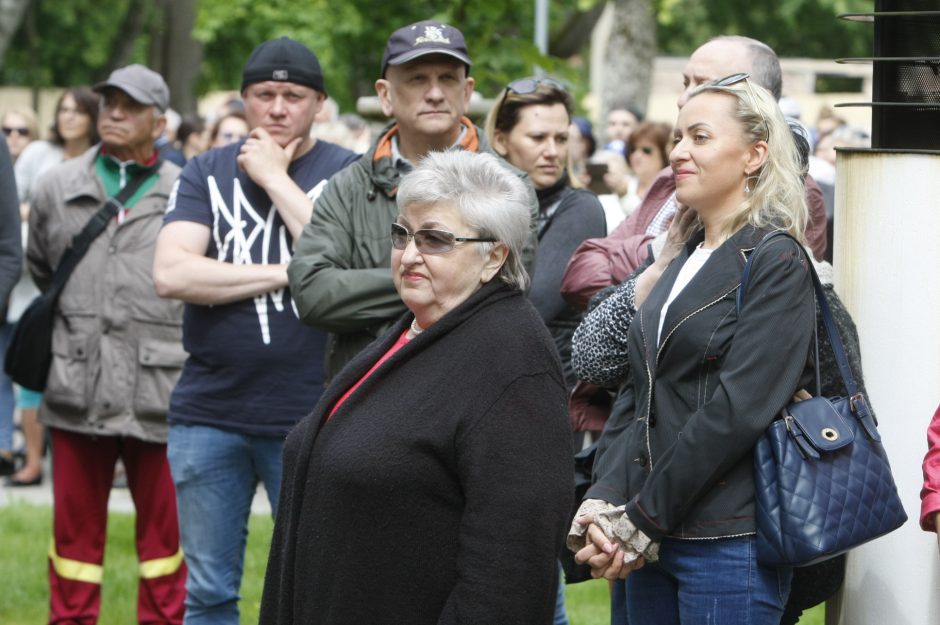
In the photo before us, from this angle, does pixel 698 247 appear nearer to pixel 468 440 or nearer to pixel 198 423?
pixel 468 440

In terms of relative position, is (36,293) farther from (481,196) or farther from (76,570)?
(481,196)

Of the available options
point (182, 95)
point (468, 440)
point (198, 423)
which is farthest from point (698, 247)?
point (182, 95)

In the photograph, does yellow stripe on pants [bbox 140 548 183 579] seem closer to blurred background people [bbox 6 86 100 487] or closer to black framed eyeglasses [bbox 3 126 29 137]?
blurred background people [bbox 6 86 100 487]

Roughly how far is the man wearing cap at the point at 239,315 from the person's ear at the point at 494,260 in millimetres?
1625

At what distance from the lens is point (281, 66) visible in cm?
521

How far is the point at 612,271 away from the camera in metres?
4.64

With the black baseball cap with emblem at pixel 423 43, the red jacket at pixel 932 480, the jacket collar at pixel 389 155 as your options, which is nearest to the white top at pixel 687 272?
the red jacket at pixel 932 480

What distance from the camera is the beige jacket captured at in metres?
6.04

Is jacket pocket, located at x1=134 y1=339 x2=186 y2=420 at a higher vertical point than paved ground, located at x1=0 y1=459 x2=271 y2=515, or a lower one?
higher

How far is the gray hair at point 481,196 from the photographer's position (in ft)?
11.2

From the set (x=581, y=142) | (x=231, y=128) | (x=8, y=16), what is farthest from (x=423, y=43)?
(x=581, y=142)

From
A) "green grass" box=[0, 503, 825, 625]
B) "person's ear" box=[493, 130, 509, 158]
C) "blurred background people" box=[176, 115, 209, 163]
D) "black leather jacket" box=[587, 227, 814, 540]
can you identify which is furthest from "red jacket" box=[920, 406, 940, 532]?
"blurred background people" box=[176, 115, 209, 163]

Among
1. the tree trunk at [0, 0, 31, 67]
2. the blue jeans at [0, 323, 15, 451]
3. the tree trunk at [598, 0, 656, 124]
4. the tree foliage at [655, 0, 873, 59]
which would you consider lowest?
the blue jeans at [0, 323, 15, 451]

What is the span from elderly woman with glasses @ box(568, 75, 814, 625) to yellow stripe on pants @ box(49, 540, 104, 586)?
3063 mm
